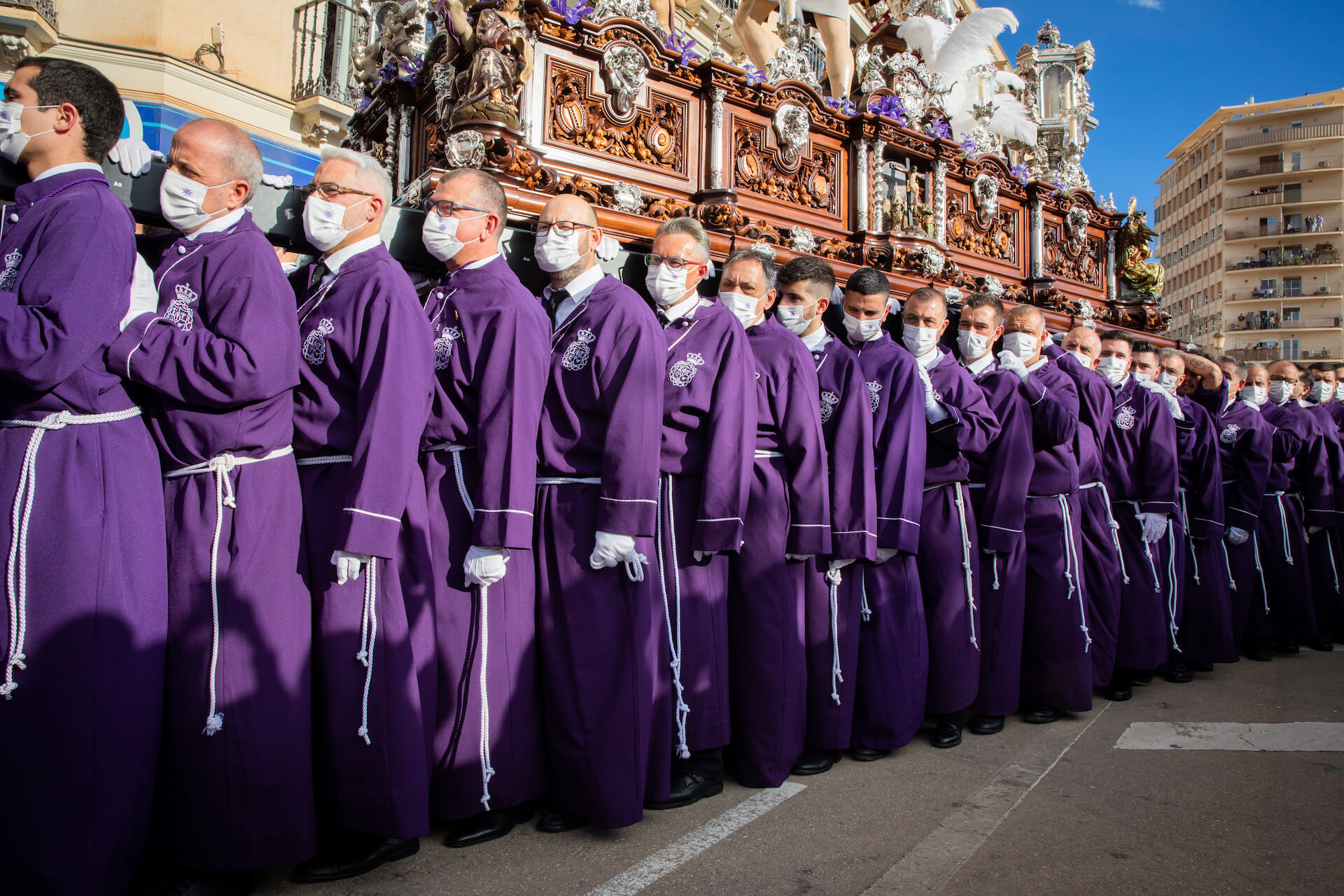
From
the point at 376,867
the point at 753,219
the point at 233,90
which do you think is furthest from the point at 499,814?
the point at 233,90

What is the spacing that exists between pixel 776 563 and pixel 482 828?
4.94 feet

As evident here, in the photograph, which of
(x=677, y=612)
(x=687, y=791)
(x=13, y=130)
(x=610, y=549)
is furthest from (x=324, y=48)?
(x=687, y=791)

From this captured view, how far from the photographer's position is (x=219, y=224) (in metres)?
2.82

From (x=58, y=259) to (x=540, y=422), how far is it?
149 cm

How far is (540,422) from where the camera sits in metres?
3.29

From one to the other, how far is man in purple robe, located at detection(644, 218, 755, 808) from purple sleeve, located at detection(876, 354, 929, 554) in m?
0.87

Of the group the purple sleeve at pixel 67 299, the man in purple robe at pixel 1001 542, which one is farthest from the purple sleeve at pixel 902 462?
the purple sleeve at pixel 67 299

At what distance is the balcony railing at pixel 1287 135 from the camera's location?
4900 centimetres

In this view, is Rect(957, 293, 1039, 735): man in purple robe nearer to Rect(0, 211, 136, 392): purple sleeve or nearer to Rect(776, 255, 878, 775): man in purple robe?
Rect(776, 255, 878, 775): man in purple robe

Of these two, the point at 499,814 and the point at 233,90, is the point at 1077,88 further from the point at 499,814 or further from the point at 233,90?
the point at 233,90

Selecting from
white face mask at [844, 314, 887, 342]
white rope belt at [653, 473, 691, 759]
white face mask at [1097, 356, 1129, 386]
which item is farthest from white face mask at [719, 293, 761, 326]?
white face mask at [1097, 356, 1129, 386]

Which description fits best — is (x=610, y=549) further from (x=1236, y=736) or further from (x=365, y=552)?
(x=1236, y=736)

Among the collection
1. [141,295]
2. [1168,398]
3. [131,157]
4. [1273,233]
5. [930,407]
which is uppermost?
[1273,233]

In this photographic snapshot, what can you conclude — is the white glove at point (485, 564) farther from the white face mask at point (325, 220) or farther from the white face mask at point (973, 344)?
the white face mask at point (973, 344)
